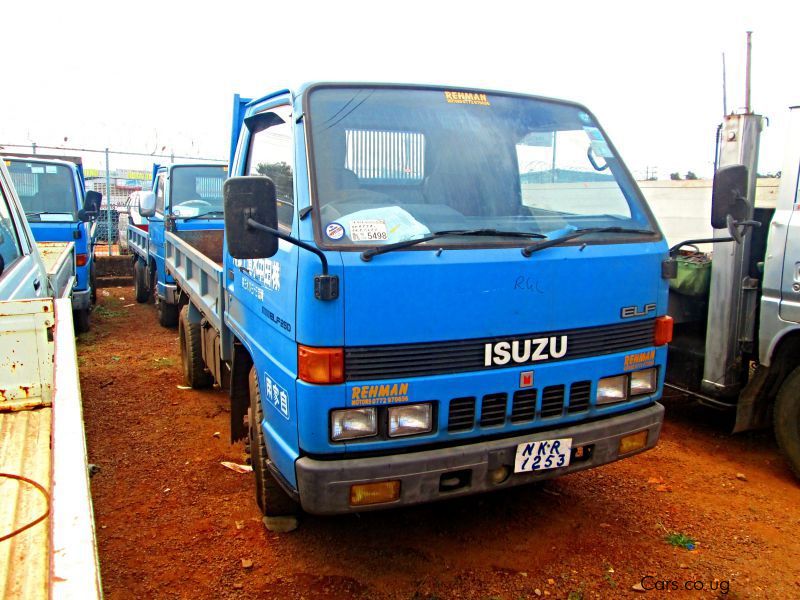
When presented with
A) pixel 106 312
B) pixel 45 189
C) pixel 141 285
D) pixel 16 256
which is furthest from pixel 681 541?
pixel 141 285

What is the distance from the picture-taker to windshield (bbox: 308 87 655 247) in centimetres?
292

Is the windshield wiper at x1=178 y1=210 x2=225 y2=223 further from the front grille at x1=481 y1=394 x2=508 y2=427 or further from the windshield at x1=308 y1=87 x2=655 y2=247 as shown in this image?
the front grille at x1=481 y1=394 x2=508 y2=427

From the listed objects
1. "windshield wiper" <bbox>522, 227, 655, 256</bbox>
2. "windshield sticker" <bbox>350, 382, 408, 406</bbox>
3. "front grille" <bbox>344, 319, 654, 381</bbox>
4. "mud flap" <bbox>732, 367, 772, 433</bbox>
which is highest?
"windshield wiper" <bbox>522, 227, 655, 256</bbox>

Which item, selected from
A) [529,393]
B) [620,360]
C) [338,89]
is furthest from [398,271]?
[620,360]

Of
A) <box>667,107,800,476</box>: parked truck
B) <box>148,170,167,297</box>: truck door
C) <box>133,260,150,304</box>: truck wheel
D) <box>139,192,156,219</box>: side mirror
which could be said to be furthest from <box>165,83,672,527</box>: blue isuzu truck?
<box>133,260,150,304</box>: truck wheel

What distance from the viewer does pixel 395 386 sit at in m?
2.69

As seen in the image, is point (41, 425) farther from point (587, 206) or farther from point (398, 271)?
point (587, 206)

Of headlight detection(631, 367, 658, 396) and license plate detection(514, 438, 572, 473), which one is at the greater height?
headlight detection(631, 367, 658, 396)

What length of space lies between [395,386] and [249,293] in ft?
4.09

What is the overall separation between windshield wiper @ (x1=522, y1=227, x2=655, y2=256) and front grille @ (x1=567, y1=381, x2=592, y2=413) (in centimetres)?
68

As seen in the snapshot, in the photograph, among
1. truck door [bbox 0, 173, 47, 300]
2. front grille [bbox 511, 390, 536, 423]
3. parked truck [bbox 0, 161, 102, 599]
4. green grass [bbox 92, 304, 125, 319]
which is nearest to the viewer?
parked truck [bbox 0, 161, 102, 599]

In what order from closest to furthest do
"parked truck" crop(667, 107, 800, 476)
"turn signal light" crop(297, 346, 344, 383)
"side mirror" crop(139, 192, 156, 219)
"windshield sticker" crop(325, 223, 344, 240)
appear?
1. "turn signal light" crop(297, 346, 344, 383)
2. "windshield sticker" crop(325, 223, 344, 240)
3. "parked truck" crop(667, 107, 800, 476)
4. "side mirror" crop(139, 192, 156, 219)

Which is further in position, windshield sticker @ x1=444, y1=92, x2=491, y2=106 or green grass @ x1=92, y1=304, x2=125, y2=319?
green grass @ x1=92, y1=304, x2=125, y2=319

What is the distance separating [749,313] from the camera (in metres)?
4.56
